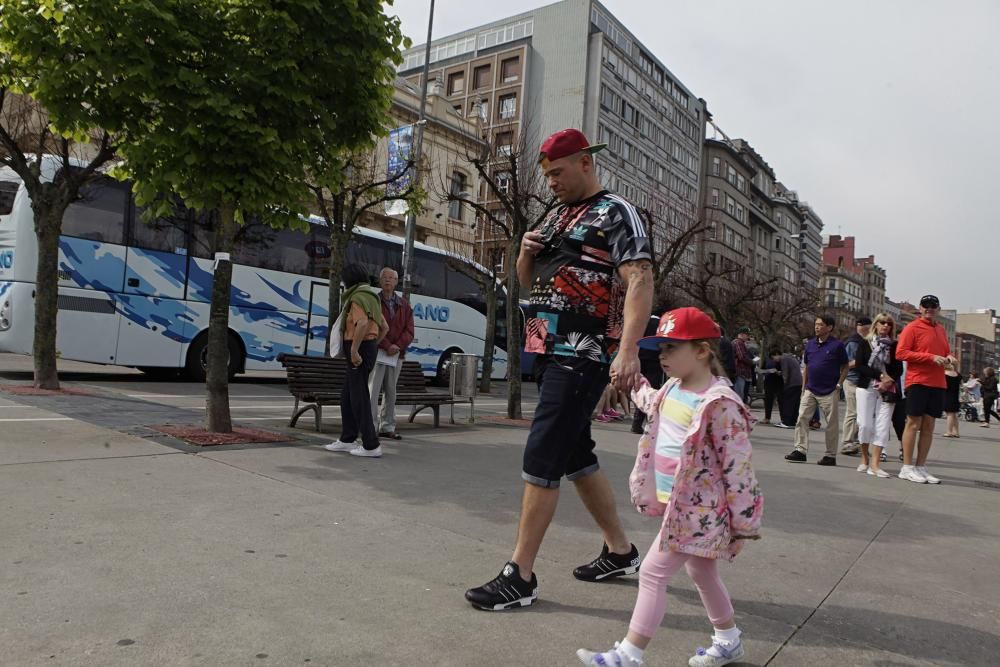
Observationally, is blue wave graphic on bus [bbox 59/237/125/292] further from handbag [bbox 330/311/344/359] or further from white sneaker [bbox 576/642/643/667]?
white sneaker [bbox 576/642/643/667]

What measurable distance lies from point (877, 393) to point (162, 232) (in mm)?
12237

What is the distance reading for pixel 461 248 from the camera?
34.4 m

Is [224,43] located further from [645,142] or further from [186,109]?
[645,142]

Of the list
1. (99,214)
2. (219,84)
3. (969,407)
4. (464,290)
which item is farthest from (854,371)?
(969,407)

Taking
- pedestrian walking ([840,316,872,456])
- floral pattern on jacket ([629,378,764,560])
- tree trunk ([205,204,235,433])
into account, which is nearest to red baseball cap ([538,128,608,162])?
floral pattern on jacket ([629,378,764,560])

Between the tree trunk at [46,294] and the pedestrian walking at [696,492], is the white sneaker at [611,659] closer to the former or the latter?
the pedestrian walking at [696,492]

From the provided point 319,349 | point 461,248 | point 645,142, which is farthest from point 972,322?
point 319,349

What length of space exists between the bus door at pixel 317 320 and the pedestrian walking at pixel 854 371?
10.8 meters

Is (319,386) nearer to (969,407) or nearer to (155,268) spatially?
(155,268)

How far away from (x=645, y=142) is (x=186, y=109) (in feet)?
188

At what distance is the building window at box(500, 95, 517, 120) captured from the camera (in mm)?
54719

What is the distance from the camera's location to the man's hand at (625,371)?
9.32 feet

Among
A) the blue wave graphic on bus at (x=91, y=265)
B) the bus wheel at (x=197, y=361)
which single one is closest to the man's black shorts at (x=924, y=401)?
the bus wheel at (x=197, y=361)

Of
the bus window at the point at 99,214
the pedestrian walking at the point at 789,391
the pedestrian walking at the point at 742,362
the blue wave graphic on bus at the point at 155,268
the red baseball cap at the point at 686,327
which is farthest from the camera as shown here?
the pedestrian walking at the point at 742,362
